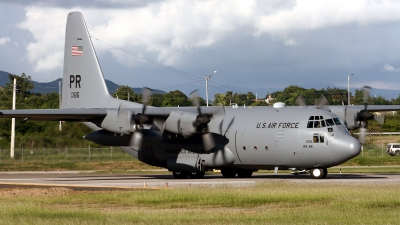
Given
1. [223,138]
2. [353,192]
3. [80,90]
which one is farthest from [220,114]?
[353,192]

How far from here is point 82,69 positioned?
39000 millimetres

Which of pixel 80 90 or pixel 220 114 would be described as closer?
pixel 220 114

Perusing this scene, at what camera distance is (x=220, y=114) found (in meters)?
35.2

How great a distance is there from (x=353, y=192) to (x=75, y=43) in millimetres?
21318

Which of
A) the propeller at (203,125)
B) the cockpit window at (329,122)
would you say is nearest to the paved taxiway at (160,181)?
the propeller at (203,125)

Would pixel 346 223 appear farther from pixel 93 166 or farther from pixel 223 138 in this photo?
pixel 93 166

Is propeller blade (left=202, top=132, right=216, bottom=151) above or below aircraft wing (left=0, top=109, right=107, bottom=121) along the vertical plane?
below

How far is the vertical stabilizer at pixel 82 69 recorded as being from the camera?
38.8 m

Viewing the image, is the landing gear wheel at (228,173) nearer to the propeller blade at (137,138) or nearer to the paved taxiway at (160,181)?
the paved taxiway at (160,181)

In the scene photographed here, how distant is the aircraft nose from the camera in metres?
31.0

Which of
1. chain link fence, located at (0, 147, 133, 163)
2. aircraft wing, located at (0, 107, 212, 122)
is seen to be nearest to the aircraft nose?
aircraft wing, located at (0, 107, 212, 122)

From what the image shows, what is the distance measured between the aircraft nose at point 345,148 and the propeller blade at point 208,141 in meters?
6.43

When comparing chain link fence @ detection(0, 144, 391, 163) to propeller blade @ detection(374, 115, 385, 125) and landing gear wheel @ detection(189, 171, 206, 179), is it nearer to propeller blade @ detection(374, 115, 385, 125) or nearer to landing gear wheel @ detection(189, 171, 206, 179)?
landing gear wheel @ detection(189, 171, 206, 179)

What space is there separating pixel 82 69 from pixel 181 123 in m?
8.47
